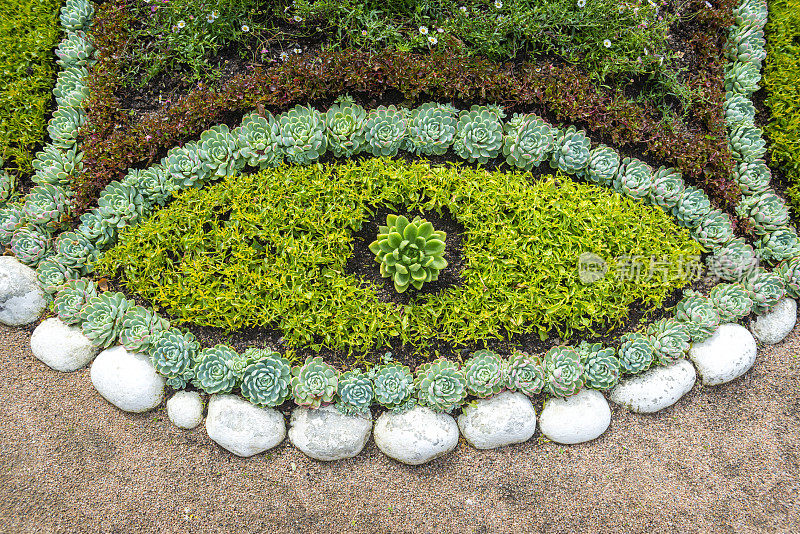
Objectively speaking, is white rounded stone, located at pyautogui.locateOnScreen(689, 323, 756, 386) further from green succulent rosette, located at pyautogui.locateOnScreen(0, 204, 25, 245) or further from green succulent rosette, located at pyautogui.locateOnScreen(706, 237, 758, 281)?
green succulent rosette, located at pyautogui.locateOnScreen(0, 204, 25, 245)

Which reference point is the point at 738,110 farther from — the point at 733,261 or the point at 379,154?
the point at 379,154

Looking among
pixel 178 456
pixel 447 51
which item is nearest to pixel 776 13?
pixel 447 51

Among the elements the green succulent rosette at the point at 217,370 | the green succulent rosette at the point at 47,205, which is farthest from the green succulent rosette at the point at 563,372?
the green succulent rosette at the point at 47,205

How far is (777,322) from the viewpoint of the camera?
3355 millimetres

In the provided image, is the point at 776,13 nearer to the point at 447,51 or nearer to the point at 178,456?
the point at 447,51

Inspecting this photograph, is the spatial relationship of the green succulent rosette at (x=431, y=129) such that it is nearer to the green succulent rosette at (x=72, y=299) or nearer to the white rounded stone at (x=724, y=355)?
the white rounded stone at (x=724, y=355)

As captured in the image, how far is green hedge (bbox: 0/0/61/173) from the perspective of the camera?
3.52 meters

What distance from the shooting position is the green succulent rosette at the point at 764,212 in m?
3.40

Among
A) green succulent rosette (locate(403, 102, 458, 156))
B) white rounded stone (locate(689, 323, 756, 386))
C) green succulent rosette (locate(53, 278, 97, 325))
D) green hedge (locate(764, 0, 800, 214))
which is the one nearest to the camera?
green succulent rosette (locate(53, 278, 97, 325))

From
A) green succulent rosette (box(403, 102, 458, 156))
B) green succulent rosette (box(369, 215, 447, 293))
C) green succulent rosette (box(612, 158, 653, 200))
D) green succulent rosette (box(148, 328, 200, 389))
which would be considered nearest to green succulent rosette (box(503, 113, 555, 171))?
green succulent rosette (box(403, 102, 458, 156))

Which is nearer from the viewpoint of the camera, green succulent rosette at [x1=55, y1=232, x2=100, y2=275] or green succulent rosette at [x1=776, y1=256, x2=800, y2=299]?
green succulent rosette at [x1=55, y1=232, x2=100, y2=275]

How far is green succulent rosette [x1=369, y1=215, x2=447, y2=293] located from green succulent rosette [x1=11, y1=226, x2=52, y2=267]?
2382mm

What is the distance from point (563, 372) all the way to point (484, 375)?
540 millimetres

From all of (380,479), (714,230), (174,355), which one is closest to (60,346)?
(174,355)
